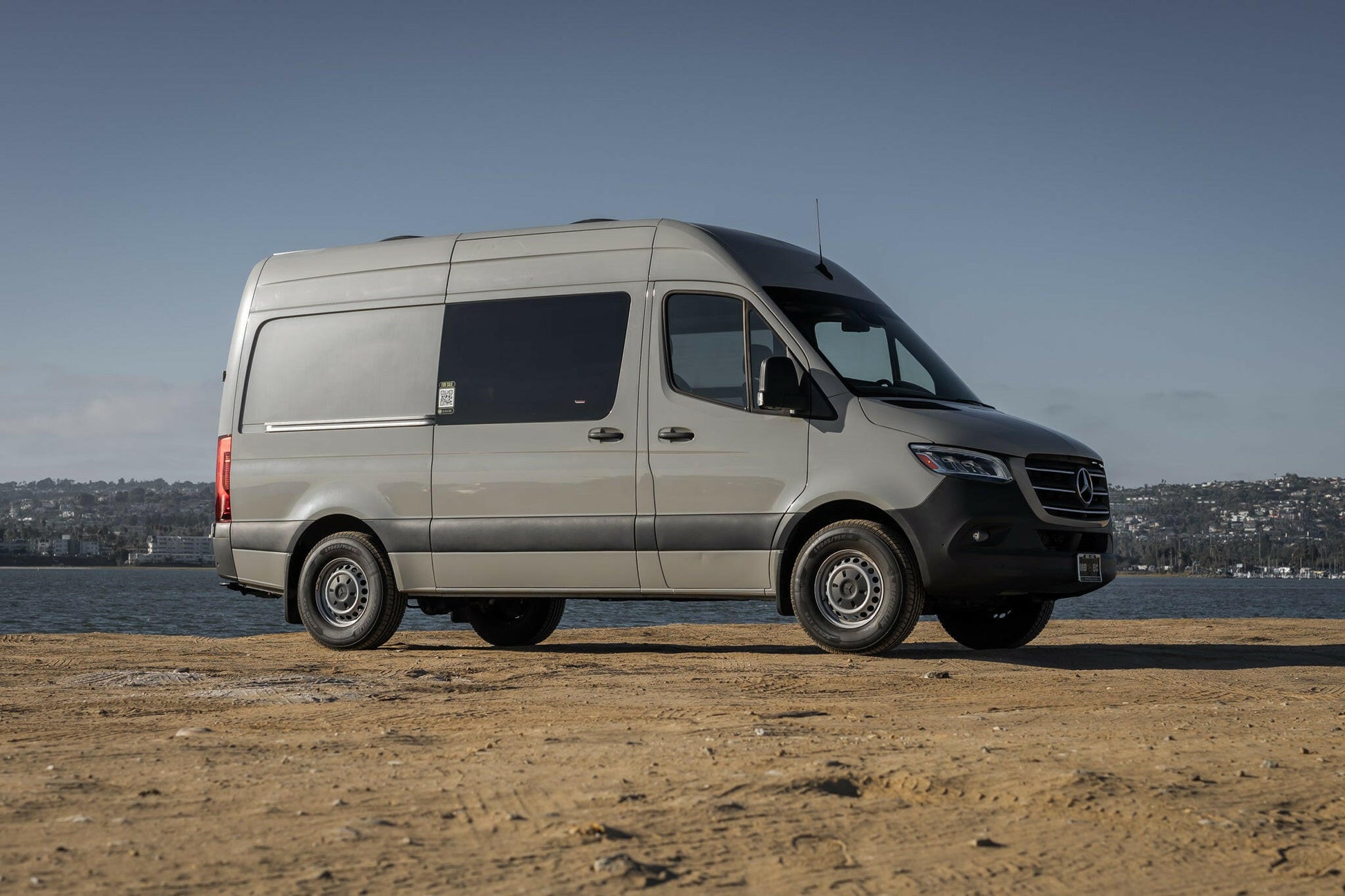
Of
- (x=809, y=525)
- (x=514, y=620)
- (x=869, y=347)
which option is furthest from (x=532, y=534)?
(x=869, y=347)

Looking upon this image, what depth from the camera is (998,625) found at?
1053cm

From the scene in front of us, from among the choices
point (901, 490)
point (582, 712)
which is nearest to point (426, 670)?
point (582, 712)

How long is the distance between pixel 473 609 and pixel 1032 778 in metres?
7.72

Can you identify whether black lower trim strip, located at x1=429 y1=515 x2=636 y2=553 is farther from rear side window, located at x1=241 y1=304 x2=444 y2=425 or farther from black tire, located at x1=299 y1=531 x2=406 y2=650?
rear side window, located at x1=241 y1=304 x2=444 y2=425

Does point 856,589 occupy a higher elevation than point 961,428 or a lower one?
lower

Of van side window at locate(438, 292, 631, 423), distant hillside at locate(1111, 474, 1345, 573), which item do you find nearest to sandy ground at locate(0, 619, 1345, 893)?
van side window at locate(438, 292, 631, 423)

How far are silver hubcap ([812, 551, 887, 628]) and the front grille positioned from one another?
119 centimetres

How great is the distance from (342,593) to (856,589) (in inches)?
162

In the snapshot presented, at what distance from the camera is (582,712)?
21.4ft

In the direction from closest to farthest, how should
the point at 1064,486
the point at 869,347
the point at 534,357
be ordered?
the point at 1064,486
the point at 869,347
the point at 534,357

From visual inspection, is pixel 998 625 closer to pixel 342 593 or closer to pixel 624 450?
pixel 624 450

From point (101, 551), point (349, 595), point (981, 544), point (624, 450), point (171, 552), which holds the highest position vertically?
point (624, 450)

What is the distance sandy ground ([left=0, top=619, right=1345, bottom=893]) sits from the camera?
138 inches

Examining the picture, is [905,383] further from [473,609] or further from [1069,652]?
[473,609]
